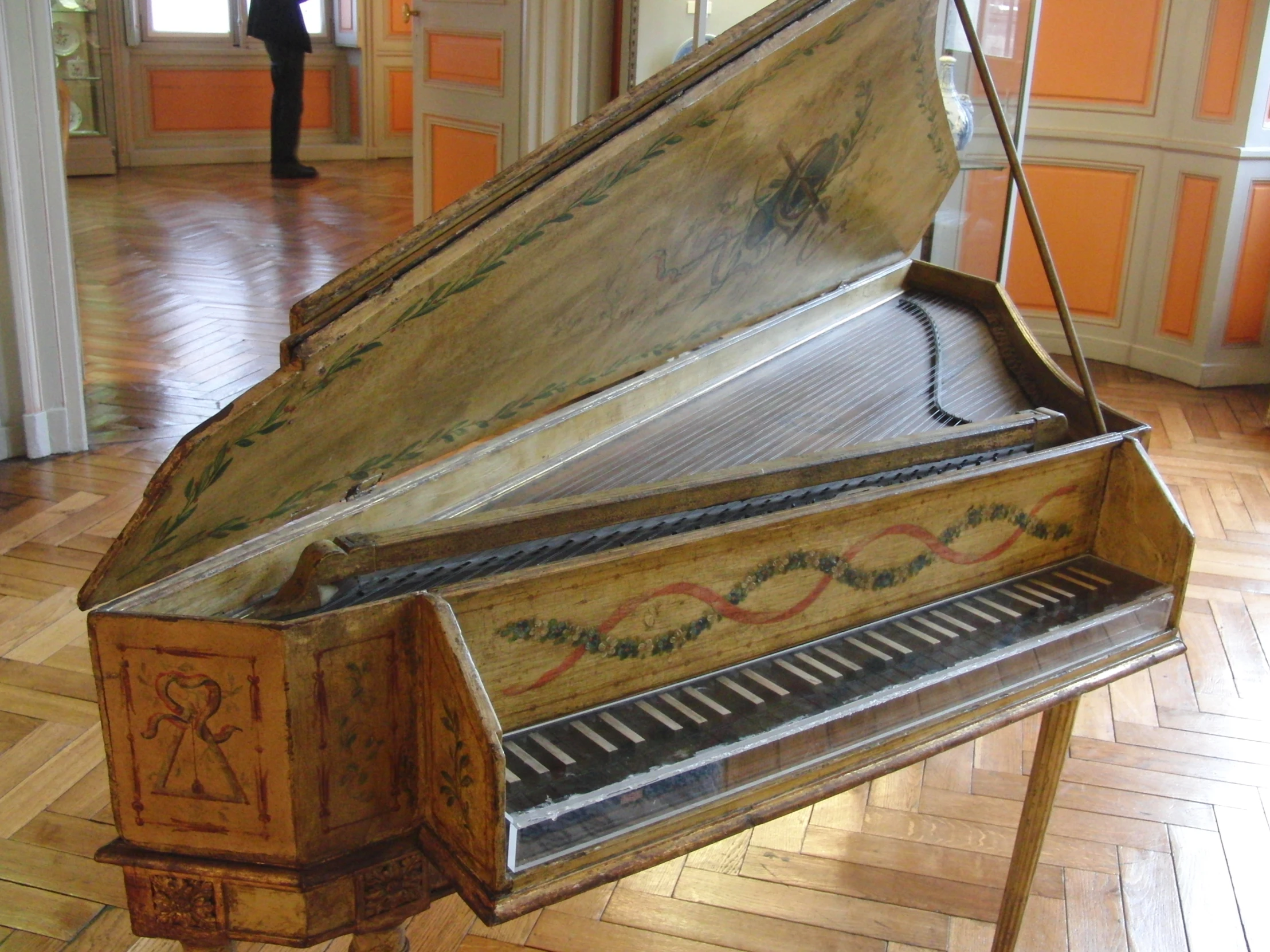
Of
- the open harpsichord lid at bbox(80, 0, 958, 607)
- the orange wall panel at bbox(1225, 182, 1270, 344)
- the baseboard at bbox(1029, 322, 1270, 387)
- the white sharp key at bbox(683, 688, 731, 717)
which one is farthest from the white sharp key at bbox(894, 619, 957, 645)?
the orange wall panel at bbox(1225, 182, 1270, 344)

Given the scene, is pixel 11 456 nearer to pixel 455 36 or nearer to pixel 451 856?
pixel 455 36

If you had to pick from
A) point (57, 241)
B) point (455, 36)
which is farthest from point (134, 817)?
point (455, 36)

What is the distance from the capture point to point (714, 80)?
4.52 ft

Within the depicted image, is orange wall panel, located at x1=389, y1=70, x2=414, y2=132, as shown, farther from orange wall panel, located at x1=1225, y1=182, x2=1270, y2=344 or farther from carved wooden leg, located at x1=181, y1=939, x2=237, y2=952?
carved wooden leg, located at x1=181, y1=939, x2=237, y2=952

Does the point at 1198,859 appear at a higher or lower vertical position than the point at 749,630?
lower

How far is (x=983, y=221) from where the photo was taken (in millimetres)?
4824

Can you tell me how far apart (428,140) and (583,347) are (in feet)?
13.5

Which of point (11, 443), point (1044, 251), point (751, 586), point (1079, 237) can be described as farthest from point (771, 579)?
point (1079, 237)

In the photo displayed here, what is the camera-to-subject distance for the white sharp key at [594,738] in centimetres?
123

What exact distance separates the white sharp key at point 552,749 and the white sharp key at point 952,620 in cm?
Answer: 59

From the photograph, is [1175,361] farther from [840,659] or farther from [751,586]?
[751,586]

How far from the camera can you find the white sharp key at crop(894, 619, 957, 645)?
1517 mm

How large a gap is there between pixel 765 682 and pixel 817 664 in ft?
0.28

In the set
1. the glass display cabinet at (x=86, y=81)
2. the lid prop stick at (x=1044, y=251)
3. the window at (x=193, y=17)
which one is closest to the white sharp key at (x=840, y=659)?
the lid prop stick at (x=1044, y=251)
